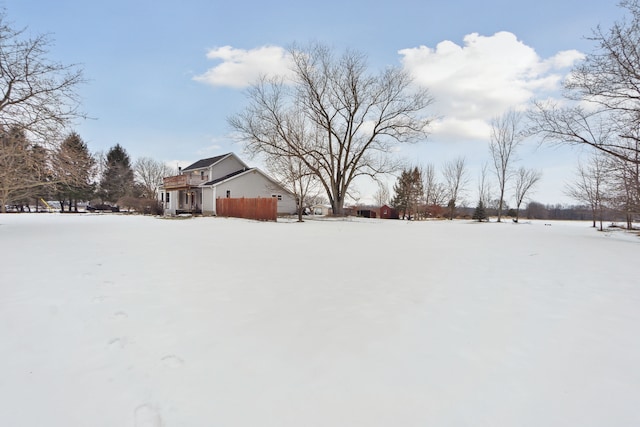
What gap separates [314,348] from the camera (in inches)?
106

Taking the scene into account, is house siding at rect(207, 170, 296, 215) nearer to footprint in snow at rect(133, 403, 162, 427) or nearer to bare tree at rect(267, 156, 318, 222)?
bare tree at rect(267, 156, 318, 222)

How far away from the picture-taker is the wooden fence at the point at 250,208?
1991 cm

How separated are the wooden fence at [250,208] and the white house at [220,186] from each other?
2.39 m

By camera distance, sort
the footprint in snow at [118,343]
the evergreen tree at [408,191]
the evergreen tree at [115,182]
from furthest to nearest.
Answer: the evergreen tree at [115,182]
the evergreen tree at [408,191]
the footprint in snow at [118,343]

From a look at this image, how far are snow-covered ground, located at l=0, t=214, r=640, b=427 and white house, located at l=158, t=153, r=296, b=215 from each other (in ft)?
72.4

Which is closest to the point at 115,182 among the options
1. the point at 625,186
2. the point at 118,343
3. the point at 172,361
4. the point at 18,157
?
the point at 18,157

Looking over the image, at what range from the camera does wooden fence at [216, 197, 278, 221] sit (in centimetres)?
1991

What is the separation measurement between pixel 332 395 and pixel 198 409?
907mm

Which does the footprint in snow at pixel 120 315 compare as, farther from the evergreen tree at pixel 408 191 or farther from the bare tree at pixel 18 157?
the evergreen tree at pixel 408 191

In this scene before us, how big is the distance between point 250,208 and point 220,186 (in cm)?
694

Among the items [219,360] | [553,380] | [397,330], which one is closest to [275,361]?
[219,360]

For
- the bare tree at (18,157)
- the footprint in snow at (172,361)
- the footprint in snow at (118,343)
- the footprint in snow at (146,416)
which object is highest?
the bare tree at (18,157)

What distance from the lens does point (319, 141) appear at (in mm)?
25188

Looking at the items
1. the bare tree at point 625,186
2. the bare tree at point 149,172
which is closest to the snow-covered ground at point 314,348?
the bare tree at point 625,186
